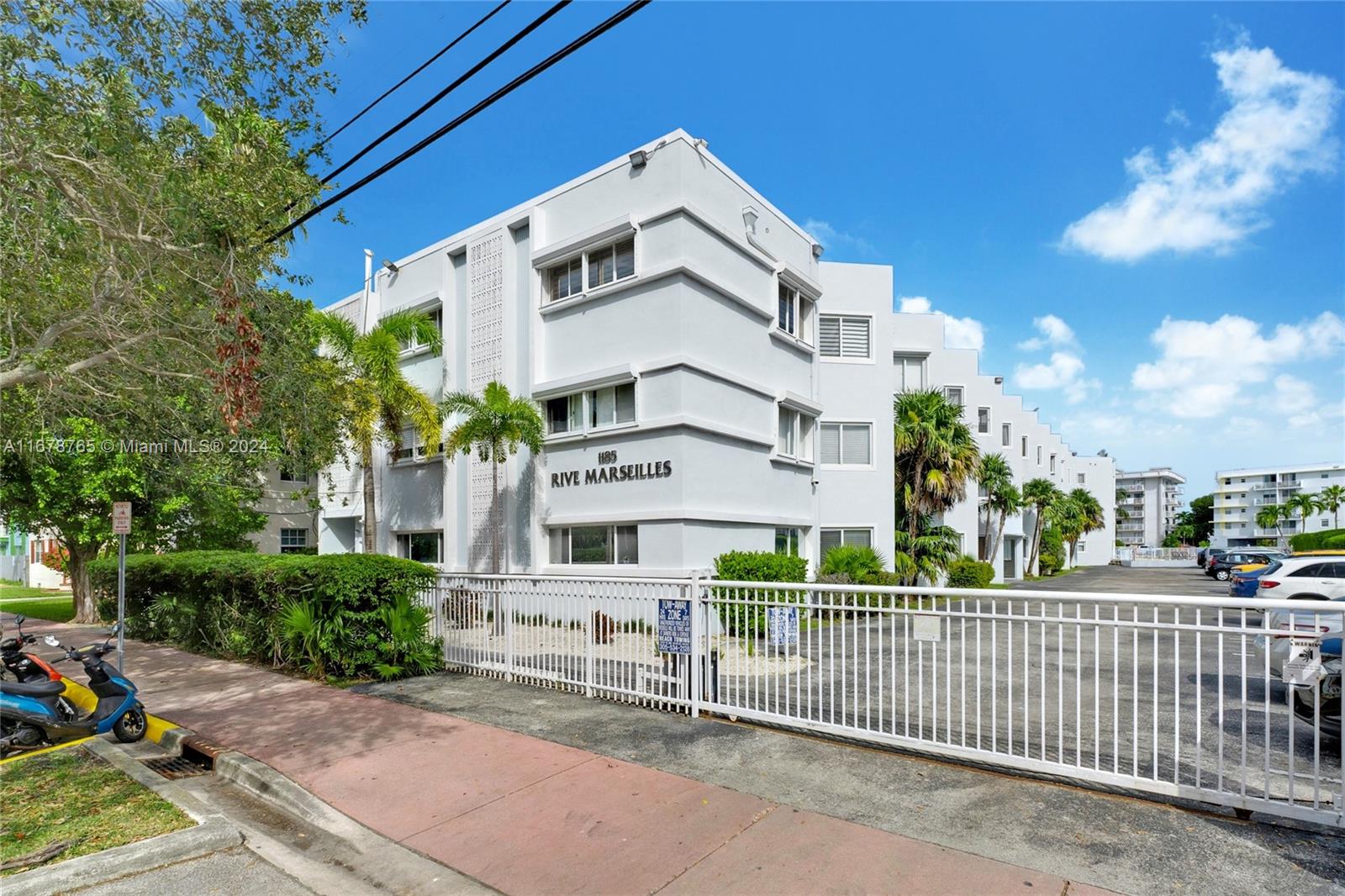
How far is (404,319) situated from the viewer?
774 inches

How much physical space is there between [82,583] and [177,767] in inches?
700

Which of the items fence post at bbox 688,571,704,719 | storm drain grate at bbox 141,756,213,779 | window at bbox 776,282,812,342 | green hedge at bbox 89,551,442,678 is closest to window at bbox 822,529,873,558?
window at bbox 776,282,812,342

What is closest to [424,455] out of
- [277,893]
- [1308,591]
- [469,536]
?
[469,536]

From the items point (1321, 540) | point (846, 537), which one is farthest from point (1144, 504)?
point (846, 537)

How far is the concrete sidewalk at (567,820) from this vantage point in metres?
4.45

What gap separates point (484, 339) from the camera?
789 inches

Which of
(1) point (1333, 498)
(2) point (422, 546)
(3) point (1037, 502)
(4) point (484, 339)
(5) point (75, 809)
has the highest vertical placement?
(4) point (484, 339)

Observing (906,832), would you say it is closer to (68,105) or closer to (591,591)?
(591,591)

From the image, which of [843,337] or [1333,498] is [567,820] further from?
[1333,498]

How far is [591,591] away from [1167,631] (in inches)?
241

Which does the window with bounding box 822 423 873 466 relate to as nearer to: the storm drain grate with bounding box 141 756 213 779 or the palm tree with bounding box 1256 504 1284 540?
the storm drain grate with bounding box 141 756 213 779

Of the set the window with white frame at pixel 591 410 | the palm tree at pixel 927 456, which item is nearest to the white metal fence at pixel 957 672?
the window with white frame at pixel 591 410

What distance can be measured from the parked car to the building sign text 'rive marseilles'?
29.9 m

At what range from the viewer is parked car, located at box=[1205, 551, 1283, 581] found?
111 ft
